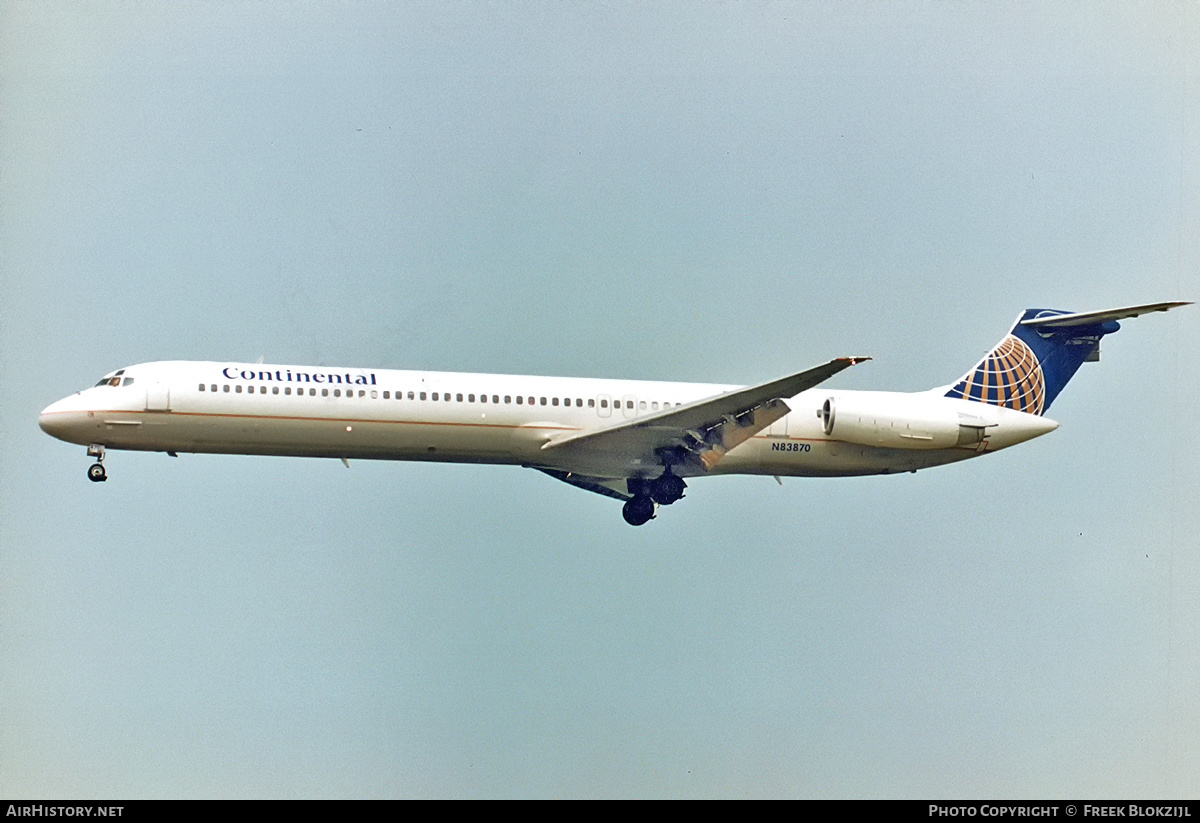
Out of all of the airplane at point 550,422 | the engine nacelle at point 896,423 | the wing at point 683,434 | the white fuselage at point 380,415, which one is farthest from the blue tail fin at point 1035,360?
the wing at point 683,434

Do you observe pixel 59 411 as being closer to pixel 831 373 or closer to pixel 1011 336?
pixel 831 373

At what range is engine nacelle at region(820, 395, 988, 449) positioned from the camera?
110ft

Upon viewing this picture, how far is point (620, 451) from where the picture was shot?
107ft

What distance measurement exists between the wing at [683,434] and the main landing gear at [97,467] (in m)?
9.01

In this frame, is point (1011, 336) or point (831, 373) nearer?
point (831, 373)

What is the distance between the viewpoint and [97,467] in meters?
31.6

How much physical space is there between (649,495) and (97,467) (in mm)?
11687

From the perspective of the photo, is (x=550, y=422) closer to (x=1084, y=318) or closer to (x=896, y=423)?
(x=896, y=423)

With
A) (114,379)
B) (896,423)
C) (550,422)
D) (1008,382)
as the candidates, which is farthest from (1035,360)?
(114,379)
